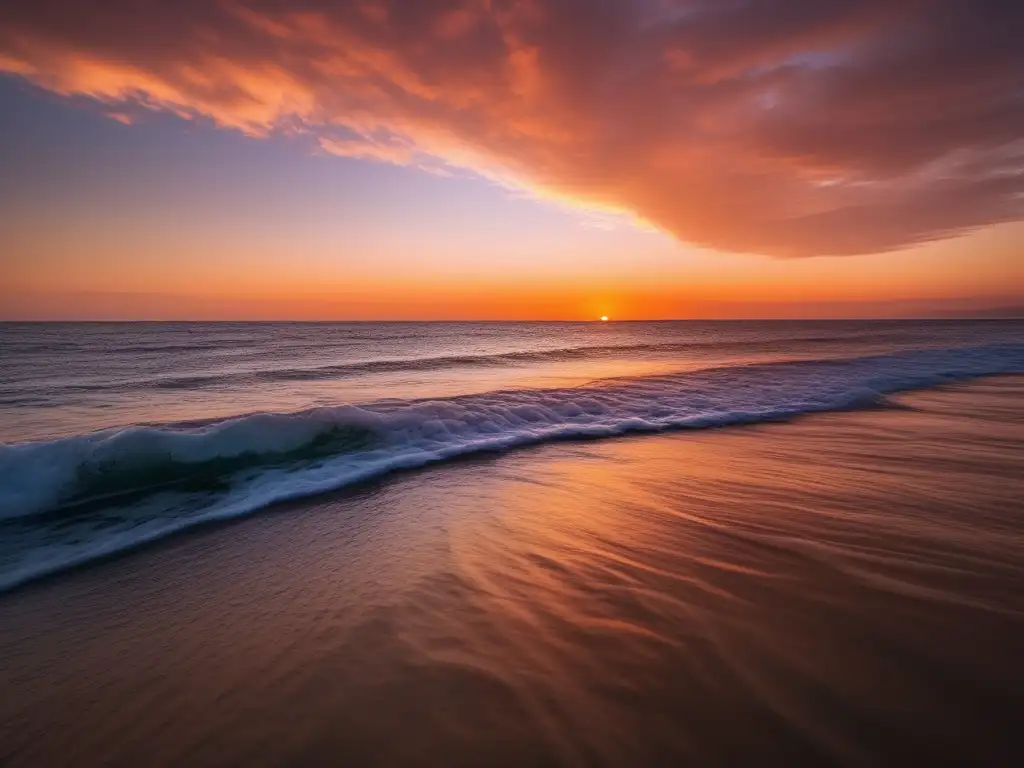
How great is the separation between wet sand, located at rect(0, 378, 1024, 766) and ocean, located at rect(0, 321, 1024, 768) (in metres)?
0.02

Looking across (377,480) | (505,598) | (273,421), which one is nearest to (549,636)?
(505,598)

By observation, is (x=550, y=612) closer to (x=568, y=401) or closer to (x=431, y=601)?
(x=431, y=601)

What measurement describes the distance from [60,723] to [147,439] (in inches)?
185

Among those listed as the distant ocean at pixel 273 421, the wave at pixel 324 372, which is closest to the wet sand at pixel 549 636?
the distant ocean at pixel 273 421

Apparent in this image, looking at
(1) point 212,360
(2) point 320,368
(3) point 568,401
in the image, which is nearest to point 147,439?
(3) point 568,401

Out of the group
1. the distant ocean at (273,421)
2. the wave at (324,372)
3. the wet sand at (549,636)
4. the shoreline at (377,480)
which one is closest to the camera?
the wet sand at (549,636)

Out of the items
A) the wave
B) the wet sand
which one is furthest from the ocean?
the wave

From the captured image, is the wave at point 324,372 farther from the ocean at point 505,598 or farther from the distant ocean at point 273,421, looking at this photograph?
the ocean at point 505,598

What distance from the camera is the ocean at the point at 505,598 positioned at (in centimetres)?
194

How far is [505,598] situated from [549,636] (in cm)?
47

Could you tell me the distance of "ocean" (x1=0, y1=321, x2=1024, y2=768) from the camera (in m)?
1.94

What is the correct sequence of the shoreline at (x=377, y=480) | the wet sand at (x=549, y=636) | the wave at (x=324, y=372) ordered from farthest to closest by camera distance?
the wave at (x=324, y=372) → the shoreline at (x=377, y=480) → the wet sand at (x=549, y=636)

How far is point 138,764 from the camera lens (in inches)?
73.9

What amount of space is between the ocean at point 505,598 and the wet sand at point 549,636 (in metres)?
0.02
